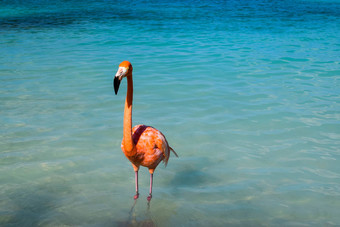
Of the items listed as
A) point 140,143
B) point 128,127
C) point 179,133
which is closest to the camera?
point 128,127

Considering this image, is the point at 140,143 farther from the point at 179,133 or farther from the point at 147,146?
the point at 179,133

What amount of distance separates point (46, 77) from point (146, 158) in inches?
280

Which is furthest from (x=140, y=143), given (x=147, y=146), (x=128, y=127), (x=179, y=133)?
(x=179, y=133)

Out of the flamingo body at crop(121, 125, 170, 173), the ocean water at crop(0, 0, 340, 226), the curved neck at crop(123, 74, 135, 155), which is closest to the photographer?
the curved neck at crop(123, 74, 135, 155)

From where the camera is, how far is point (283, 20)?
23578 millimetres

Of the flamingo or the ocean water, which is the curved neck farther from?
the ocean water

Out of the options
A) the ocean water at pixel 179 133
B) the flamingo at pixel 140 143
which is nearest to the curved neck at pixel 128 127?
the flamingo at pixel 140 143

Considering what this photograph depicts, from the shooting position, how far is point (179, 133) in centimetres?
686

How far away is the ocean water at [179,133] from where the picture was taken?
184 inches

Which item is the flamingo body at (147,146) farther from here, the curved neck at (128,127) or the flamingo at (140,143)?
the curved neck at (128,127)

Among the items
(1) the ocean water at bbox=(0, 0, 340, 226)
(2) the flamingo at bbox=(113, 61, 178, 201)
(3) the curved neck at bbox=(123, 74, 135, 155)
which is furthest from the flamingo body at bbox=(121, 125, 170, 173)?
(1) the ocean water at bbox=(0, 0, 340, 226)

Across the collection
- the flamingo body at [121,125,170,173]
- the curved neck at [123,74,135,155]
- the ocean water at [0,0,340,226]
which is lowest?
the ocean water at [0,0,340,226]

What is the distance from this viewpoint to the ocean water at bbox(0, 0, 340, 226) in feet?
15.3

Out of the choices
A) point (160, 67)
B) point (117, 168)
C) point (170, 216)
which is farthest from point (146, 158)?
point (160, 67)
